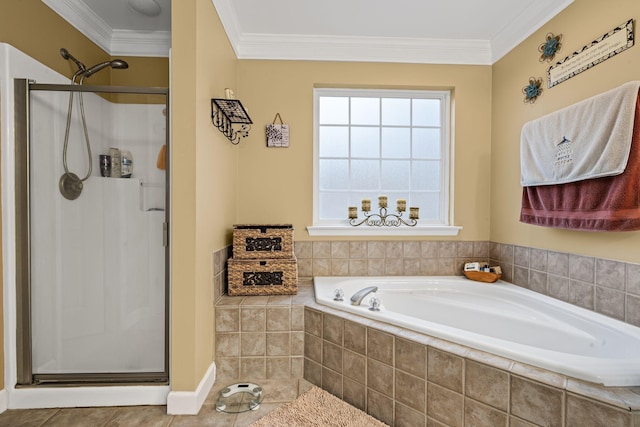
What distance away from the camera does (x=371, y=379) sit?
147cm

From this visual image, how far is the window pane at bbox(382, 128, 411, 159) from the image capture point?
2.53 meters

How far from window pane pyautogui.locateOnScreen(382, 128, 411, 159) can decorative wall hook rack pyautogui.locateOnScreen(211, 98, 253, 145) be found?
1157mm

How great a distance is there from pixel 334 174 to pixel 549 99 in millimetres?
1513

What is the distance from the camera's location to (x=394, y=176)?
2.53 metres

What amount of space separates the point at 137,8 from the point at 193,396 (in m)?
2.30

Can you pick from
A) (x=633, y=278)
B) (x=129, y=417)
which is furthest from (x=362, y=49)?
(x=129, y=417)

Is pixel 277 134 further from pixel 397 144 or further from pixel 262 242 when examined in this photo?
pixel 397 144

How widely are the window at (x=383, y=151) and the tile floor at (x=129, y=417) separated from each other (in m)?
1.43

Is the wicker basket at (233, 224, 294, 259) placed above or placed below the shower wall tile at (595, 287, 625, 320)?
above

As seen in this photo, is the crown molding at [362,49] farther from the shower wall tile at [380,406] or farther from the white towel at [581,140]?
the shower wall tile at [380,406]

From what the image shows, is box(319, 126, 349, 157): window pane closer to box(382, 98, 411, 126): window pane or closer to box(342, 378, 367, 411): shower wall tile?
box(382, 98, 411, 126): window pane

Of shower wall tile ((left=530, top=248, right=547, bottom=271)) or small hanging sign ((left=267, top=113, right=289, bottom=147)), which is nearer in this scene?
shower wall tile ((left=530, top=248, right=547, bottom=271))

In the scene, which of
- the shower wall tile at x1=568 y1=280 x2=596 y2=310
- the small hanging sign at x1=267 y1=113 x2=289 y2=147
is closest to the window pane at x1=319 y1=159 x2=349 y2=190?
the small hanging sign at x1=267 y1=113 x2=289 y2=147

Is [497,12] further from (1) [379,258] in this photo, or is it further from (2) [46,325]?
(2) [46,325]
